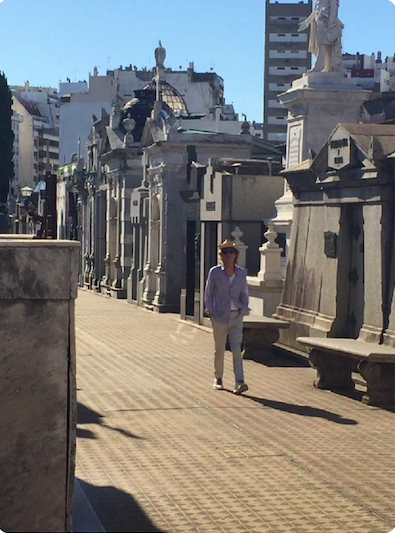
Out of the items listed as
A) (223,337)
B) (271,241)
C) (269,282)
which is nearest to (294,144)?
(271,241)

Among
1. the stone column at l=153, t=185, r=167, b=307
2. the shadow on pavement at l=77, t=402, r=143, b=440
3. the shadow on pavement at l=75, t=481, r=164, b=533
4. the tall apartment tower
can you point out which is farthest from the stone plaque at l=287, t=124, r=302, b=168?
the tall apartment tower

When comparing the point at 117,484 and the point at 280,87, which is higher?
the point at 280,87

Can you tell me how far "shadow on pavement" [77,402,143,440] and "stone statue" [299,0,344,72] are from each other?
9.62 meters

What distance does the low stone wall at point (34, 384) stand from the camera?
442 cm

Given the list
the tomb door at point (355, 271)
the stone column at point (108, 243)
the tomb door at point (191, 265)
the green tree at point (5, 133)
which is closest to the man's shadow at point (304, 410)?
the tomb door at point (355, 271)

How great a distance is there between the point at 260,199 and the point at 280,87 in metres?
76.1

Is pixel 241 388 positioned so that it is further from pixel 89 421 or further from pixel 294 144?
pixel 294 144

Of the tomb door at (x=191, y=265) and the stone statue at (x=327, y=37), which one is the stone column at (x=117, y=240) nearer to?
the tomb door at (x=191, y=265)

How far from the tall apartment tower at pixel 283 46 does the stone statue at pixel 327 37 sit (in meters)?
72.6

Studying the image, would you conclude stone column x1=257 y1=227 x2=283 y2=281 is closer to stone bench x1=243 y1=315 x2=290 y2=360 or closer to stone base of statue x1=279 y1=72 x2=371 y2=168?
stone bench x1=243 y1=315 x2=290 y2=360

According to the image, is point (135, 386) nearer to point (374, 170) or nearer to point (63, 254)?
point (374, 170)

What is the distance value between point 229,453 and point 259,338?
250 inches

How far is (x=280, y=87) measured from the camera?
93562 mm

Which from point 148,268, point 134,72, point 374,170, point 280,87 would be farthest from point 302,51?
point 374,170
